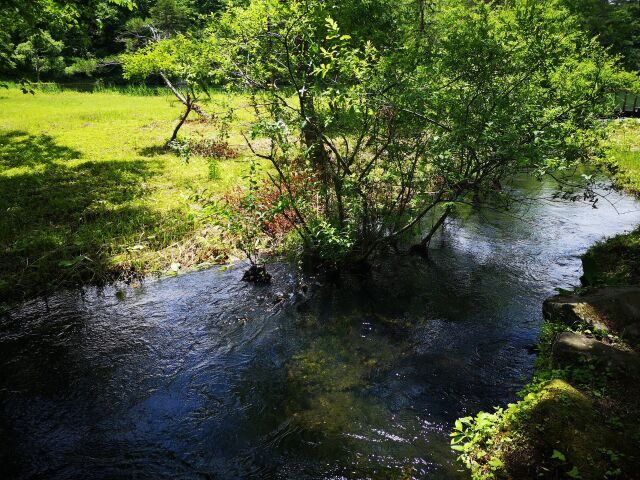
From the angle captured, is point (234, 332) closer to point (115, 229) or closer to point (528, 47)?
point (115, 229)

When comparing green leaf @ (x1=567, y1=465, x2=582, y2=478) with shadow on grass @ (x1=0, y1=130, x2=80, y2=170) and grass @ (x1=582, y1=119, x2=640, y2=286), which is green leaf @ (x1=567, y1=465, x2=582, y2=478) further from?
shadow on grass @ (x1=0, y1=130, x2=80, y2=170)

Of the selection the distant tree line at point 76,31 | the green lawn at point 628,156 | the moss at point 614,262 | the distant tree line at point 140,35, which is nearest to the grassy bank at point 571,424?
the moss at point 614,262

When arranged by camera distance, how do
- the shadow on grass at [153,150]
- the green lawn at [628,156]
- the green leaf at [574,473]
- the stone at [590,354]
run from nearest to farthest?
the green leaf at [574,473]
the stone at [590,354]
the green lawn at [628,156]
the shadow on grass at [153,150]

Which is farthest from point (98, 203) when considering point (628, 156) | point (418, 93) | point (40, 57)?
point (40, 57)

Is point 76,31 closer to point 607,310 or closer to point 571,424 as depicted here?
point 607,310

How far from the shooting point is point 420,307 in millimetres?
7453

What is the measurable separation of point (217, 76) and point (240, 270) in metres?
3.87

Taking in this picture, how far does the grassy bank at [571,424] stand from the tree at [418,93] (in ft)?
8.86

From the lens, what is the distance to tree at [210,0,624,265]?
20.6ft

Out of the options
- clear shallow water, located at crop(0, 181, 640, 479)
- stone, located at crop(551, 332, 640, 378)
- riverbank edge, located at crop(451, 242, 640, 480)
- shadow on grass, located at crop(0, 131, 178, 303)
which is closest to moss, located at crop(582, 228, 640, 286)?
clear shallow water, located at crop(0, 181, 640, 479)

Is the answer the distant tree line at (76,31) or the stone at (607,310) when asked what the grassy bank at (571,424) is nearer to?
the stone at (607,310)

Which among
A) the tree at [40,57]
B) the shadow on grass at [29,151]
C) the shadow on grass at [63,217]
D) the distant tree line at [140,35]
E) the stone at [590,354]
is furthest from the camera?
the tree at [40,57]

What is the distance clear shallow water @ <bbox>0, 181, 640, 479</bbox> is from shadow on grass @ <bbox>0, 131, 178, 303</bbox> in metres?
0.63

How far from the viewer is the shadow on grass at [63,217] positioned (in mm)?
8109
